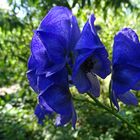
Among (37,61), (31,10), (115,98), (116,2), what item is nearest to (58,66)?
(37,61)

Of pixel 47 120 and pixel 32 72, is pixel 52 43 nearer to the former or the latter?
pixel 32 72

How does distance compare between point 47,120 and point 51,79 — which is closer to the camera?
point 51,79

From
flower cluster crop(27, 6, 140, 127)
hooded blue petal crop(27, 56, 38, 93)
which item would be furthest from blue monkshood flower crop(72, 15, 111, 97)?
hooded blue petal crop(27, 56, 38, 93)

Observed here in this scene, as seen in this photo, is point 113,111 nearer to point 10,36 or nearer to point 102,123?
point 102,123

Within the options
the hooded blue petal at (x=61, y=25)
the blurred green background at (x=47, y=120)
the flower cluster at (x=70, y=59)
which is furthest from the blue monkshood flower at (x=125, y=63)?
the blurred green background at (x=47, y=120)

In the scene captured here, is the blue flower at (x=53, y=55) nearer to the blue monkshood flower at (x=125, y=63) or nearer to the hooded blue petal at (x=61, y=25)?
the hooded blue petal at (x=61, y=25)

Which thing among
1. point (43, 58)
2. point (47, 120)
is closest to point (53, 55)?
point (43, 58)
